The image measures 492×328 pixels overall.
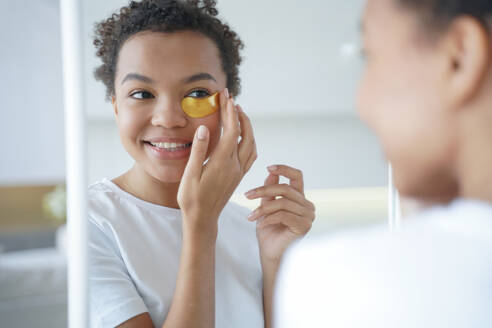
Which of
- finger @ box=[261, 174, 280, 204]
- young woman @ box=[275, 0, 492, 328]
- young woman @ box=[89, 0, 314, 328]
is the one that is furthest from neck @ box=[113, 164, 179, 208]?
young woman @ box=[275, 0, 492, 328]

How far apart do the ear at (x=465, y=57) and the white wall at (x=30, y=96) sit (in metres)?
0.32

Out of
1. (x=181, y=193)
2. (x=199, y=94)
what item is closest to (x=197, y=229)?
(x=181, y=193)

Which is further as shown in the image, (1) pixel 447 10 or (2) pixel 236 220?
(2) pixel 236 220

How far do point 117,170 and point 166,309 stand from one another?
160 mm

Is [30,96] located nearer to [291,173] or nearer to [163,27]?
[163,27]

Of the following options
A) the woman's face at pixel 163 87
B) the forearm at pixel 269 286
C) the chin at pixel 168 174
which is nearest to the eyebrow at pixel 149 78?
the woman's face at pixel 163 87

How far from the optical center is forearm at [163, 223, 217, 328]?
0.42 metres

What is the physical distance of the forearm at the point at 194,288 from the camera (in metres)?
0.42

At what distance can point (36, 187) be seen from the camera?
0.41 meters

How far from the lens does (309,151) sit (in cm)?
48

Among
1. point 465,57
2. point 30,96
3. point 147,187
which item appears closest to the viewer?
point 465,57

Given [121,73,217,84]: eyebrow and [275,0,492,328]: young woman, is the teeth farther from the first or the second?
[275,0,492,328]: young woman

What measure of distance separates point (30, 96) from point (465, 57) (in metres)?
0.36

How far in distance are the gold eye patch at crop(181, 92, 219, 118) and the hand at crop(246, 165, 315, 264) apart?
96 millimetres
